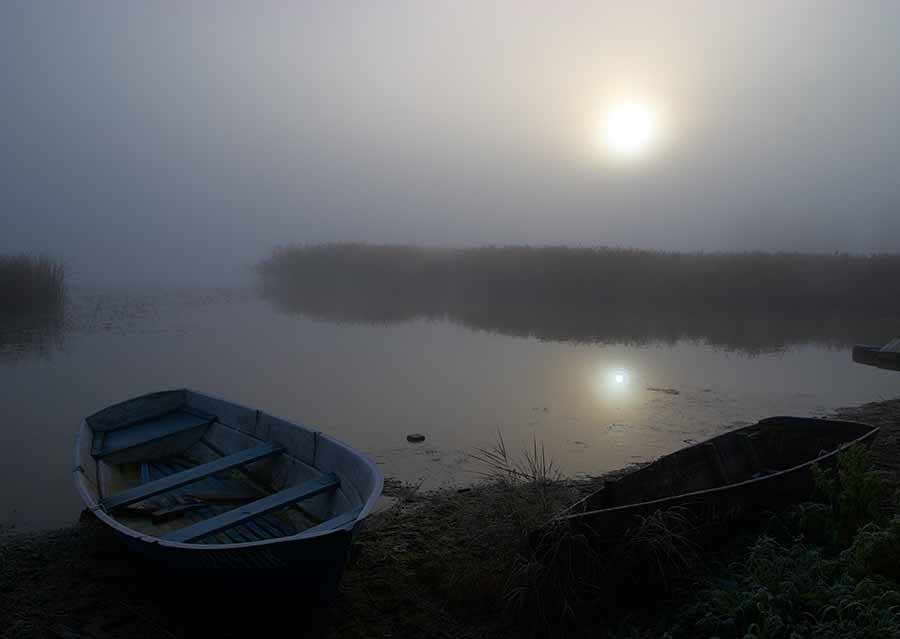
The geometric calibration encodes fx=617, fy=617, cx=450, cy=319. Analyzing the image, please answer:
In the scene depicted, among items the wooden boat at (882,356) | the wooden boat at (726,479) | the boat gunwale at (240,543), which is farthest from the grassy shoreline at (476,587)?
the wooden boat at (882,356)

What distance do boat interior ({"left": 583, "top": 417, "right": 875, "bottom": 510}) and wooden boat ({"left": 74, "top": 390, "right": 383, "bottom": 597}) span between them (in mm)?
1632

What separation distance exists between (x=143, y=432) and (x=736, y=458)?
4929 millimetres

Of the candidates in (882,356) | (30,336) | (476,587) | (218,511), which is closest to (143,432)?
(218,511)

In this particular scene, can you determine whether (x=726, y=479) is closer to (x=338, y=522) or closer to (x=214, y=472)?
(x=338, y=522)

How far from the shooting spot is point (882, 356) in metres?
7.68

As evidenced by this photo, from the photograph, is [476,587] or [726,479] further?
[726,479]

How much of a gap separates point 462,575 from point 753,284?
61.4ft

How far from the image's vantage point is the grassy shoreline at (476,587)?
2791mm

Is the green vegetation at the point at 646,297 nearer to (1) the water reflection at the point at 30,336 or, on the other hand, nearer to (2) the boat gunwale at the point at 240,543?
(1) the water reflection at the point at 30,336

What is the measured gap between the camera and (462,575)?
3631 mm

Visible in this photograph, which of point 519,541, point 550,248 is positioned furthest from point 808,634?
point 550,248

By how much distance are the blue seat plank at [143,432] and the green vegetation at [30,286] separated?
1323 centimetres

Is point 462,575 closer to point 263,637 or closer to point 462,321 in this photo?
point 263,637

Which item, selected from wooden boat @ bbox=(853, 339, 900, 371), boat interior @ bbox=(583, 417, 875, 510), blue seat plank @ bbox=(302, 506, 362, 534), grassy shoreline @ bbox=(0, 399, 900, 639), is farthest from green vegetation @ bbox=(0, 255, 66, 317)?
wooden boat @ bbox=(853, 339, 900, 371)
